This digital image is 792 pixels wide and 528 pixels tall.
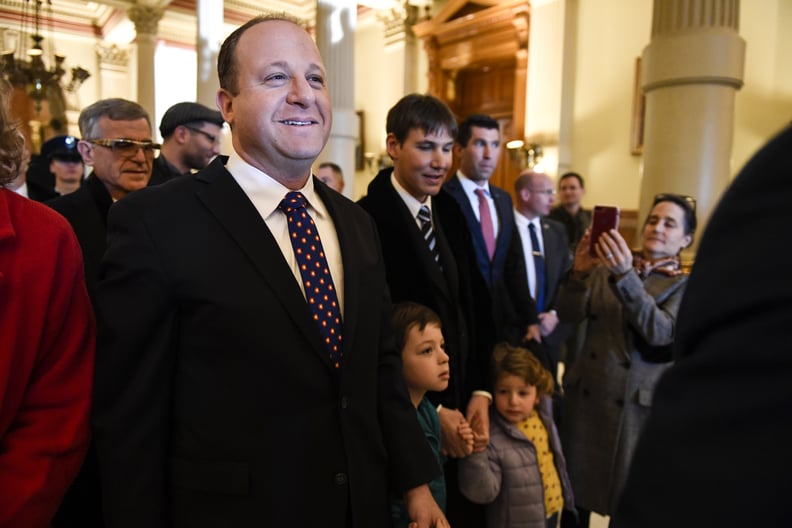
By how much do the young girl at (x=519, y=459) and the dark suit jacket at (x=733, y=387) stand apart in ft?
5.23

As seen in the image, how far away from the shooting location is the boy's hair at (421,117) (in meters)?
2.14

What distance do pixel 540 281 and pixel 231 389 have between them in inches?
116

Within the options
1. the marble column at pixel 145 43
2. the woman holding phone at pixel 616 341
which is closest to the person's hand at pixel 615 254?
the woman holding phone at pixel 616 341

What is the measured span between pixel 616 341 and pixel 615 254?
41 cm

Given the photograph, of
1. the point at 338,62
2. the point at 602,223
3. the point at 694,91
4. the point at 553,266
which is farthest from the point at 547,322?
the point at 338,62

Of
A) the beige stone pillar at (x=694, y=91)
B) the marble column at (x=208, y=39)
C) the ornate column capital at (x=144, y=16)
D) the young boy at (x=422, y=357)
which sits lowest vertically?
the young boy at (x=422, y=357)

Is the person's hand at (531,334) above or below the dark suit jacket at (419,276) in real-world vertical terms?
below

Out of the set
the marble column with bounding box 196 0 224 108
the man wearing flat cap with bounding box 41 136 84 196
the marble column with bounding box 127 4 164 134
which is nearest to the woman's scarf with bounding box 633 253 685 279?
the man wearing flat cap with bounding box 41 136 84 196

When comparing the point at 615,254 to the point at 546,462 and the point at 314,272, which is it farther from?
the point at 314,272

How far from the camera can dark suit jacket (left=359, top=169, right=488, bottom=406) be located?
206 cm

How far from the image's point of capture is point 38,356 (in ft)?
3.50

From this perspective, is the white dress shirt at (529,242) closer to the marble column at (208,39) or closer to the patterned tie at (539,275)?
the patterned tie at (539,275)

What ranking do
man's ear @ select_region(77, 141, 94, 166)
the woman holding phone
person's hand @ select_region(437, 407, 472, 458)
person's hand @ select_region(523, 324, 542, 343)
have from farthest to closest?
1. person's hand @ select_region(523, 324, 542, 343)
2. the woman holding phone
3. man's ear @ select_region(77, 141, 94, 166)
4. person's hand @ select_region(437, 407, 472, 458)

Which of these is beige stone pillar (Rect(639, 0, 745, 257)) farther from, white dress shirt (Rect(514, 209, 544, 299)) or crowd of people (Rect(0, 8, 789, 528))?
crowd of people (Rect(0, 8, 789, 528))
